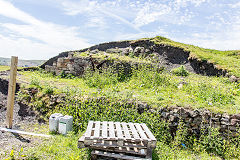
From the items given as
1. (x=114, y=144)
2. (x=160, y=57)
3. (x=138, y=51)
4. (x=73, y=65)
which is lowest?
(x=114, y=144)

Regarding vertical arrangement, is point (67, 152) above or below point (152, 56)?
below

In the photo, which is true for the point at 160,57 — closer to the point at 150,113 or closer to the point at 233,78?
the point at 233,78

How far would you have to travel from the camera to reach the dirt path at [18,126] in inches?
154

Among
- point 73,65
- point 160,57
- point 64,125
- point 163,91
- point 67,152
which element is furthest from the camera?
point 160,57

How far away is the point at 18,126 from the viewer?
5387 mm

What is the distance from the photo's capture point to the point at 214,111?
190 inches

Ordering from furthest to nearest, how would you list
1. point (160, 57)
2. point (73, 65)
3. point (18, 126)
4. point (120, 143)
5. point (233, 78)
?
point (160, 57)
point (73, 65)
point (233, 78)
point (18, 126)
point (120, 143)

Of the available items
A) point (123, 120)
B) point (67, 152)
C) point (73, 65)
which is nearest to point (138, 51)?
point (73, 65)

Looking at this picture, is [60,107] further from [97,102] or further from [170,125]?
[170,125]

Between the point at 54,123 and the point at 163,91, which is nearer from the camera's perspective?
the point at 54,123

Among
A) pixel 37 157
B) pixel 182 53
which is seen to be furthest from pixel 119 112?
pixel 182 53

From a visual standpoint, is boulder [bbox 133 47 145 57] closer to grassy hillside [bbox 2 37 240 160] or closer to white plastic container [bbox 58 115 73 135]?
grassy hillside [bbox 2 37 240 160]

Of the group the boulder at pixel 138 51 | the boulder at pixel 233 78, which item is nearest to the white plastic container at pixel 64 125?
the boulder at pixel 233 78

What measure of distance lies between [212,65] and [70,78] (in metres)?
7.63
